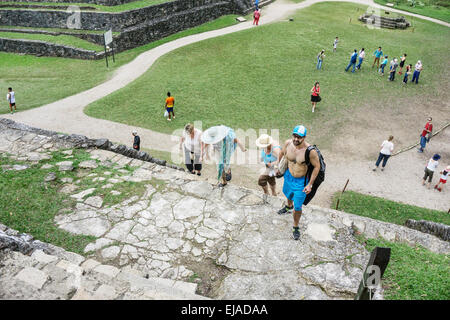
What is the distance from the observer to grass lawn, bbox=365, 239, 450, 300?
14.2 feet

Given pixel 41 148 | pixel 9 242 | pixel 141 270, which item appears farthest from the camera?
pixel 41 148

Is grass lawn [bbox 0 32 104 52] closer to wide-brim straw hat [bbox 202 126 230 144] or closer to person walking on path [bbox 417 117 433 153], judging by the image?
wide-brim straw hat [bbox 202 126 230 144]

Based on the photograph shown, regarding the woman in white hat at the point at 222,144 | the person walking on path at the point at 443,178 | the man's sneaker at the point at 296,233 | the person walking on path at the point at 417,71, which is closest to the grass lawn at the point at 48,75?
the woman in white hat at the point at 222,144

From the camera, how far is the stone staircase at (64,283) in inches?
149

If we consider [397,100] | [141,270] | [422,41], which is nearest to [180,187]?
[141,270]

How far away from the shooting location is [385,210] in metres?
8.70

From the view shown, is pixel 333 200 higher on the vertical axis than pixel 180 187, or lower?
lower

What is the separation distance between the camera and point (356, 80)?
1708 centimetres

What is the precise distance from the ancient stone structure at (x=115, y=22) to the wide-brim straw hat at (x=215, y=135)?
1480 cm

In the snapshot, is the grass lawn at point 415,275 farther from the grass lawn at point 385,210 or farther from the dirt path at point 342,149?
the dirt path at point 342,149

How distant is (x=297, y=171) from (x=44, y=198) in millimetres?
4935

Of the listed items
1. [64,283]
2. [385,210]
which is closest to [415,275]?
[385,210]

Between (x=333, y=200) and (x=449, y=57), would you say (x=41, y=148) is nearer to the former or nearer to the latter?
(x=333, y=200)

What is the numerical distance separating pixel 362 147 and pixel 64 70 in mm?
15986
